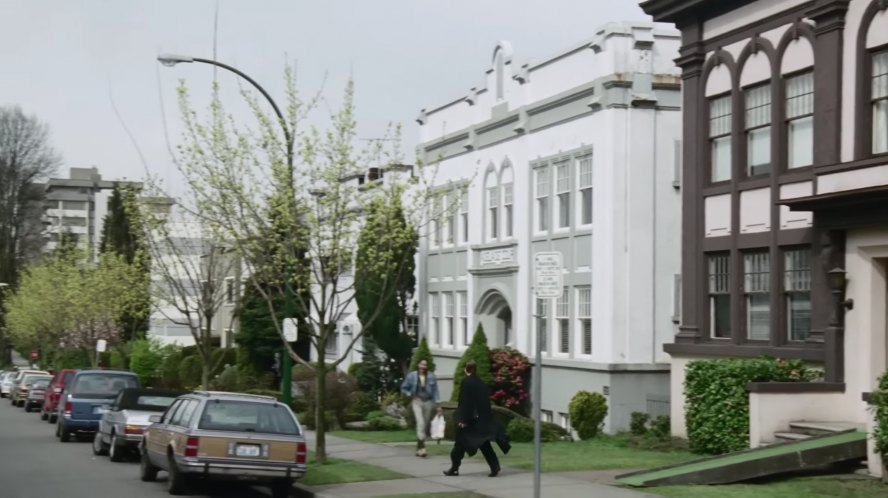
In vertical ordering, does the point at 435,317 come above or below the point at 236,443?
above

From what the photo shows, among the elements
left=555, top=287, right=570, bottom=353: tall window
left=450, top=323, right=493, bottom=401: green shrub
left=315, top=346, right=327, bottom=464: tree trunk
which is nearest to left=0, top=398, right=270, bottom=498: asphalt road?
left=315, top=346, right=327, bottom=464: tree trunk

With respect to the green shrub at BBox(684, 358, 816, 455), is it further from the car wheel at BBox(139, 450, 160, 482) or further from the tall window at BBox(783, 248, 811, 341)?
the car wheel at BBox(139, 450, 160, 482)

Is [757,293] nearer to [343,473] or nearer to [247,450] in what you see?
[343,473]

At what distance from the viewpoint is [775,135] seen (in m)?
23.2

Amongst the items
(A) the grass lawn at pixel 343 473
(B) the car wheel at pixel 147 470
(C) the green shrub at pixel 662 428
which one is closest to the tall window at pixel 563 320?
(C) the green shrub at pixel 662 428

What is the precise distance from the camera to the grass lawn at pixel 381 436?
28844 millimetres

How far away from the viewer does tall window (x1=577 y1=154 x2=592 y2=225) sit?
32375mm

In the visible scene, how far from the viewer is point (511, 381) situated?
3500cm

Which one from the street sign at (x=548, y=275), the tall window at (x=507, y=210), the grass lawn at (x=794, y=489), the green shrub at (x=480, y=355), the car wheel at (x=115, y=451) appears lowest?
the car wheel at (x=115, y=451)

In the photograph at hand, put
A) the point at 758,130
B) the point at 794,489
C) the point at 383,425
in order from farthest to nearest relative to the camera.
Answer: the point at 383,425 < the point at 758,130 < the point at 794,489

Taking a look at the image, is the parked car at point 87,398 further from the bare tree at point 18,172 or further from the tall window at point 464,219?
the bare tree at point 18,172

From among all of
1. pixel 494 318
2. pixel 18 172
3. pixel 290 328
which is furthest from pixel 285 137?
pixel 18 172

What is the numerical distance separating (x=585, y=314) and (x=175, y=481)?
15.3 m

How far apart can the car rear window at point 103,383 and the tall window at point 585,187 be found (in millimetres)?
11700
